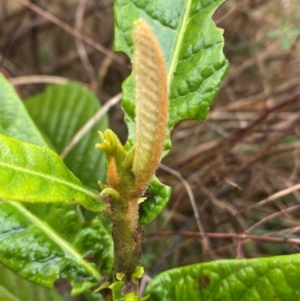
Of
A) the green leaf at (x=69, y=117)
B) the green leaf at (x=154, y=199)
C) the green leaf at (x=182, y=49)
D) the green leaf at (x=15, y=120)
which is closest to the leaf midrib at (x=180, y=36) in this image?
the green leaf at (x=182, y=49)

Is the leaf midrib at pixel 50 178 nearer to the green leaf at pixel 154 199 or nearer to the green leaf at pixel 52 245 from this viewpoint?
the green leaf at pixel 154 199

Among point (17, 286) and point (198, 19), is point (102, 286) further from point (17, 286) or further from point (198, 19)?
point (198, 19)

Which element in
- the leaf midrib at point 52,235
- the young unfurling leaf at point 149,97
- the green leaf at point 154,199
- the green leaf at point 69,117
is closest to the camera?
the young unfurling leaf at point 149,97

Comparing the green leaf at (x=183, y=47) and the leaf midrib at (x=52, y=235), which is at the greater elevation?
the green leaf at (x=183, y=47)

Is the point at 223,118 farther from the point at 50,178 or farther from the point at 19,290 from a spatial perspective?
the point at 50,178

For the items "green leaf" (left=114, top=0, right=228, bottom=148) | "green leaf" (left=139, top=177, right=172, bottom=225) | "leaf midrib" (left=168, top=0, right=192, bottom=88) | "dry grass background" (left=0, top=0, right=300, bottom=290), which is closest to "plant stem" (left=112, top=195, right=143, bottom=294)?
"green leaf" (left=139, top=177, right=172, bottom=225)

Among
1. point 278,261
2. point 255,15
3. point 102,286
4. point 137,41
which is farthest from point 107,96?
point 137,41

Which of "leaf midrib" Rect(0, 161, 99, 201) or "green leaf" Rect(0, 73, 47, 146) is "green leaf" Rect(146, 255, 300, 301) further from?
"green leaf" Rect(0, 73, 47, 146)

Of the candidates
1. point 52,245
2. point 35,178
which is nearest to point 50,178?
point 35,178
